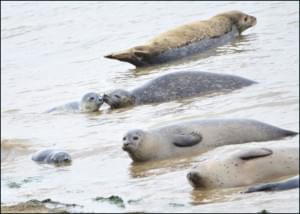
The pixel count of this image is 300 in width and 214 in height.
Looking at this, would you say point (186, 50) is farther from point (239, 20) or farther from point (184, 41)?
point (239, 20)

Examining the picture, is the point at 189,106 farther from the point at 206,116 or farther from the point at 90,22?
the point at 90,22

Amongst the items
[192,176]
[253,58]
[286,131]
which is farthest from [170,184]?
[253,58]

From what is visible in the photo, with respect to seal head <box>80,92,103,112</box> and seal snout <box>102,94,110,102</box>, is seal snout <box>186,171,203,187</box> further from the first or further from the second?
seal head <box>80,92,103,112</box>

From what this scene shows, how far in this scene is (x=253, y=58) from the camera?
11.8 m

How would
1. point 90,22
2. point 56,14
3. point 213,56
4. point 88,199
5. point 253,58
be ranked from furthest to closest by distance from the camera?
point 56,14 → point 90,22 → point 213,56 → point 253,58 → point 88,199

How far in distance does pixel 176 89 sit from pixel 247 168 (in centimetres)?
395

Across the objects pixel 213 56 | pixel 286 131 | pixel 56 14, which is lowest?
pixel 56 14

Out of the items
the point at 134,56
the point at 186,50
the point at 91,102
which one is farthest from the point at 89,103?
the point at 186,50

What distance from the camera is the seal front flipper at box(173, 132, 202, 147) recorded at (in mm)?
7792

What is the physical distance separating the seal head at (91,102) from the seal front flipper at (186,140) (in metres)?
2.71

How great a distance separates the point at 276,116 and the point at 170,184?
6.27ft

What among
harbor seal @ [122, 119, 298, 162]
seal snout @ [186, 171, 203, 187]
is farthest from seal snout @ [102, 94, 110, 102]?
seal snout @ [186, 171, 203, 187]

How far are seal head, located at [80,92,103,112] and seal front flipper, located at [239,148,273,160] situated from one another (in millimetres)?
4036

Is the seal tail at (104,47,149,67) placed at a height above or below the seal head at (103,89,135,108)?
below
